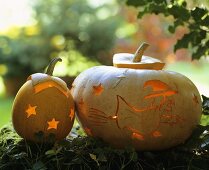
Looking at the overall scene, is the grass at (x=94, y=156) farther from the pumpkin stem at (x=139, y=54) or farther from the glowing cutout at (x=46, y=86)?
the pumpkin stem at (x=139, y=54)

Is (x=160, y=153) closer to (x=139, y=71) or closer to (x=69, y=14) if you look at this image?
(x=139, y=71)

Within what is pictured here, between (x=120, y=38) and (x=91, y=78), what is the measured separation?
9.54 feet

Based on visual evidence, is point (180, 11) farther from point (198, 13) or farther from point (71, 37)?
point (71, 37)

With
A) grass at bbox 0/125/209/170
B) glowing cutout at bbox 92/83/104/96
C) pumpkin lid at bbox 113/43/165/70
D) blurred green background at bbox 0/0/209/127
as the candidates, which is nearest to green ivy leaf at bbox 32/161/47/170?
grass at bbox 0/125/209/170

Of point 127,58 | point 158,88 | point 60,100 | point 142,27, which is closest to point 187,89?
point 158,88

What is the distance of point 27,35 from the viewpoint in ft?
11.7

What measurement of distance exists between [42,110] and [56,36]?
279 centimetres

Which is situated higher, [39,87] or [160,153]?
[39,87]

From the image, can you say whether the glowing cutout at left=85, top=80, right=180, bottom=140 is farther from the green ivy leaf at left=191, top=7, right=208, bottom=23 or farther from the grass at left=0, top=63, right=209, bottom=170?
the green ivy leaf at left=191, top=7, right=208, bottom=23

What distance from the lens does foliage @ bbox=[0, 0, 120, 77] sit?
3385mm

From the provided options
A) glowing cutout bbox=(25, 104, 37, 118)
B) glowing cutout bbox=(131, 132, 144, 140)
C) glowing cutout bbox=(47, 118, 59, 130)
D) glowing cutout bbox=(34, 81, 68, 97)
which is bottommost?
glowing cutout bbox=(131, 132, 144, 140)

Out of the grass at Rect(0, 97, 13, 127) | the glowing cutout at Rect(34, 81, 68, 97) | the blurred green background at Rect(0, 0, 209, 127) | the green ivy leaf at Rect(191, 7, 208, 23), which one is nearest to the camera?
the glowing cutout at Rect(34, 81, 68, 97)

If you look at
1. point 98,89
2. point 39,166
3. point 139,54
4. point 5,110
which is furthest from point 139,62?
point 5,110

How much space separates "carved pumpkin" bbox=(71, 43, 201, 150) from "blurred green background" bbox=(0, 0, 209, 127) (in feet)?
7.69
